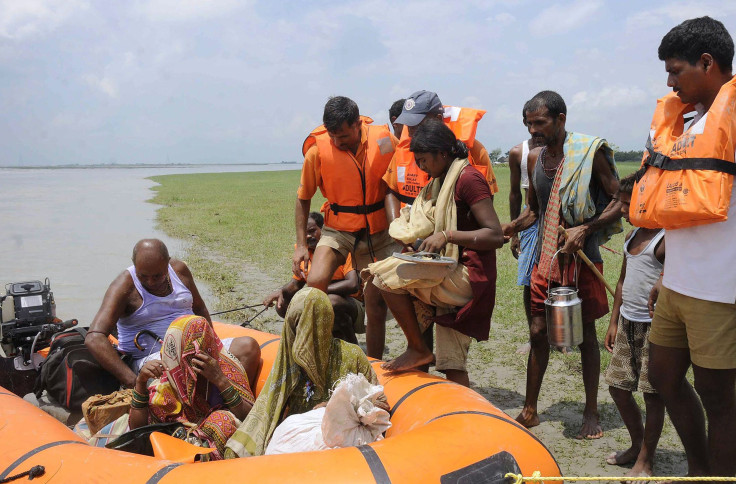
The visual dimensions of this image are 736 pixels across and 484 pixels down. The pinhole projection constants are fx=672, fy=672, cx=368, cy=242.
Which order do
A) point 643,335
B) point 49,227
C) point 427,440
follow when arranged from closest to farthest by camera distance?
1. point 427,440
2. point 643,335
3. point 49,227

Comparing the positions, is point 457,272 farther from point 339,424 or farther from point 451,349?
point 339,424

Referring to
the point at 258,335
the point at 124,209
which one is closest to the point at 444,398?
the point at 258,335

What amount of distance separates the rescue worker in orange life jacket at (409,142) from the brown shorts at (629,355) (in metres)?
1.18

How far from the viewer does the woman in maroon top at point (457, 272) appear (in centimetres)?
348

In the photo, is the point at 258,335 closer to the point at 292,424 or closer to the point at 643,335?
the point at 292,424

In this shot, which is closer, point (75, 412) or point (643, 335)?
point (643, 335)

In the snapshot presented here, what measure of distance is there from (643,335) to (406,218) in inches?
54.9

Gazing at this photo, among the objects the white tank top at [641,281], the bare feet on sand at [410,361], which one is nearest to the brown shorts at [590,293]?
the white tank top at [641,281]

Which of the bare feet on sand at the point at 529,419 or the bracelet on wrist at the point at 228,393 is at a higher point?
the bracelet on wrist at the point at 228,393

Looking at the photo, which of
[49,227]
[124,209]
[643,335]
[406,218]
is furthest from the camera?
[124,209]

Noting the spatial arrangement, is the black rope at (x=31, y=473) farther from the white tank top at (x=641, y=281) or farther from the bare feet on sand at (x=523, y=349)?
the bare feet on sand at (x=523, y=349)

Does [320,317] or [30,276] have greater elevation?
[320,317]

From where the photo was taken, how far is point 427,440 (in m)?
2.65

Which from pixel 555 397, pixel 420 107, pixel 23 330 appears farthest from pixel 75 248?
pixel 555 397
